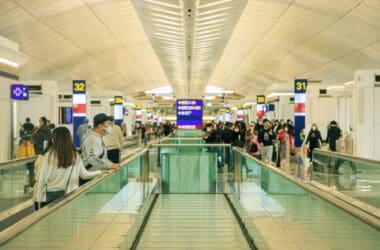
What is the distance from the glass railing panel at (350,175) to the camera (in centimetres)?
1109

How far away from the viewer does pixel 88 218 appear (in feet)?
18.7

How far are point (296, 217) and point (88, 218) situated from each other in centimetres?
225

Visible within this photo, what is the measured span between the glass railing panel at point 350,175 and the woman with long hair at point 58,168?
18.4 feet

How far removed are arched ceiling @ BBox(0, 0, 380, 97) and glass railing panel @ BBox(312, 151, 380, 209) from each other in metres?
5.54

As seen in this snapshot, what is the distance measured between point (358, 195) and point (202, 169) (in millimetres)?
4479

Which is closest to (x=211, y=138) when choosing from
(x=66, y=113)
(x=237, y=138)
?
(x=237, y=138)

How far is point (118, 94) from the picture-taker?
143 ft

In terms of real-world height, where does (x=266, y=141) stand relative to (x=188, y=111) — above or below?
below

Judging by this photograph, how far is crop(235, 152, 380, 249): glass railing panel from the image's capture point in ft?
13.3

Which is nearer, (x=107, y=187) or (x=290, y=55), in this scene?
(x=107, y=187)

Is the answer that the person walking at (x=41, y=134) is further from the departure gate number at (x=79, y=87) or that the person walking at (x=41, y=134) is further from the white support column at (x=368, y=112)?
the white support column at (x=368, y=112)

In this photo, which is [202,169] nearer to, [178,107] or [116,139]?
[116,139]

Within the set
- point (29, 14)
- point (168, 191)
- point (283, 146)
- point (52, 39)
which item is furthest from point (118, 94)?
point (168, 191)

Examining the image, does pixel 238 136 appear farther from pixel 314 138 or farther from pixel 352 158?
pixel 352 158
